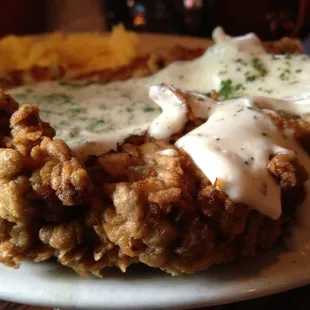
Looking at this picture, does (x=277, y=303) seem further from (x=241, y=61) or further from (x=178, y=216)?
(x=241, y=61)

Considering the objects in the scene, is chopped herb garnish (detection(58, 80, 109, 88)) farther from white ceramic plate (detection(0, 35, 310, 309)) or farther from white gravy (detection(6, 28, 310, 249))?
white ceramic plate (detection(0, 35, 310, 309))

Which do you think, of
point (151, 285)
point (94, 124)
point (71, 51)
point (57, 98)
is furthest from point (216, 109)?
point (71, 51)

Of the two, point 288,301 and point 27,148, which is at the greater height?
point 27,148

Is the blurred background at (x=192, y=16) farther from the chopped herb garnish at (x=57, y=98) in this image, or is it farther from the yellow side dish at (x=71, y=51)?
the chopped herb garnish at (x=57, y=98)

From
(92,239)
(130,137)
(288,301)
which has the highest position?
(130,137)

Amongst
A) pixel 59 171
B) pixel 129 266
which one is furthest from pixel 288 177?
pixel 59 171

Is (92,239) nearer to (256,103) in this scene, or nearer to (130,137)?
(130,137)

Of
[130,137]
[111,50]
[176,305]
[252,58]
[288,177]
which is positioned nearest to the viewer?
[176,305]
